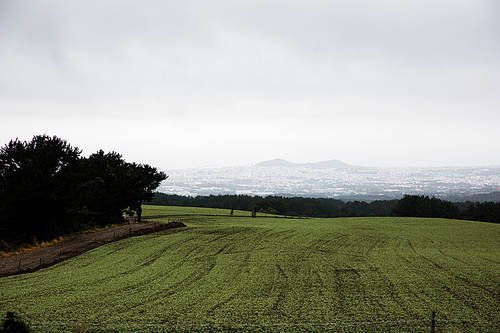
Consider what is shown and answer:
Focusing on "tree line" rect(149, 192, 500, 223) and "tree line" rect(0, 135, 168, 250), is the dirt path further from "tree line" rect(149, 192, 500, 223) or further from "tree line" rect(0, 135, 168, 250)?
"tree line" rect(149, 192, 500, 223)

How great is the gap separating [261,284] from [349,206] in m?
118

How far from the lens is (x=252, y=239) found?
24.1 meters

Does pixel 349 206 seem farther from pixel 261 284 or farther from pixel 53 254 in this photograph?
pixel 261 284

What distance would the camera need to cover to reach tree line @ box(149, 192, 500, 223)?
221 feet

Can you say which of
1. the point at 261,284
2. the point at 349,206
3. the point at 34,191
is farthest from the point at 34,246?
the point at 349,206

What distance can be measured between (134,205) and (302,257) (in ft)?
91.5

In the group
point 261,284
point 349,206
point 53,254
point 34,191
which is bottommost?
point 53,254

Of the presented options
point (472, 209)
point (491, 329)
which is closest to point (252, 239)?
point (491, 329)

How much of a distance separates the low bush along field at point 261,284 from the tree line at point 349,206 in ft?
118

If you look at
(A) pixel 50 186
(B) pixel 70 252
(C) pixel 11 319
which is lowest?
(B) pixel 70 252

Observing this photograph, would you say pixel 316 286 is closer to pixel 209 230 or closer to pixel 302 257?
pixel 302 257

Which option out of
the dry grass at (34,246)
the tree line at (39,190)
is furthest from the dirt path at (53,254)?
the tree line at (39,190)

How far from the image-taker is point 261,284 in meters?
13.2

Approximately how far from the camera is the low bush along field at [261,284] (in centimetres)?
1030
